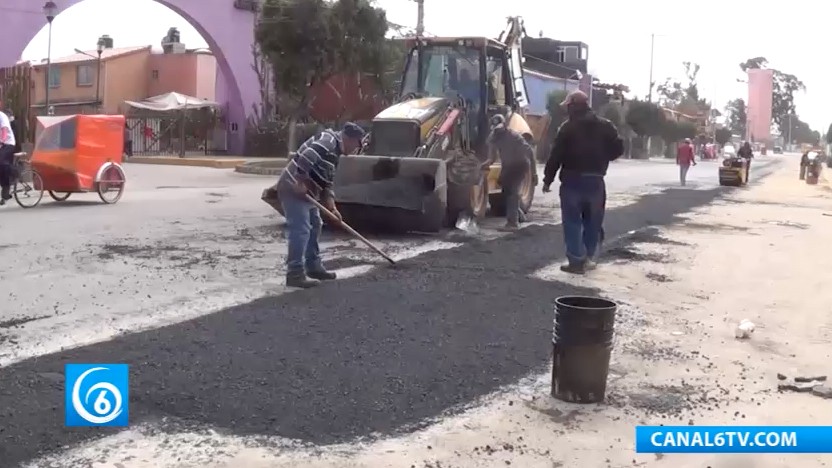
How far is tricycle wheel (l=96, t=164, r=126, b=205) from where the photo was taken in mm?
15039

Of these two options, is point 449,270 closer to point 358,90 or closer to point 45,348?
point 45,348

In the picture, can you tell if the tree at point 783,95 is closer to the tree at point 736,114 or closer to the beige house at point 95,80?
the tree at point 736,114

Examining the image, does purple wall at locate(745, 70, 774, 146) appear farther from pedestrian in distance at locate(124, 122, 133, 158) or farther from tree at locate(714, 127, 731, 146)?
pedestrian in distance at locate(124, 122, 133, 158)

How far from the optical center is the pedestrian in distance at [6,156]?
13945 mm

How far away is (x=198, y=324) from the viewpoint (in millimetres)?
6641

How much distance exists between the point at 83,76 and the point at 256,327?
4012 cm

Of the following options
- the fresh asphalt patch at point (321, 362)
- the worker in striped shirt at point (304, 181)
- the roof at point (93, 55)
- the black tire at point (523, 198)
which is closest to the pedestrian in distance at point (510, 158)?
the black tire at point (523, 198)

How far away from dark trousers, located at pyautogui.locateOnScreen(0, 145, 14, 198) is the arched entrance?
11.3 metres

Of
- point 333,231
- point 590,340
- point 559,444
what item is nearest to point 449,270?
point 333,231

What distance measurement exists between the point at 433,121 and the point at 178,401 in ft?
25.9

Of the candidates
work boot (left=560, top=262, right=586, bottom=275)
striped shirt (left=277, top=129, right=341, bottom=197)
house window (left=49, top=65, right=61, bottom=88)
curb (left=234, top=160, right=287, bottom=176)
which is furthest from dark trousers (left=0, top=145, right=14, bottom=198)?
house window (left=49, top=65, right=61, bottom=88)

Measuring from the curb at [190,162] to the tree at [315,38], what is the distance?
2.97 metres

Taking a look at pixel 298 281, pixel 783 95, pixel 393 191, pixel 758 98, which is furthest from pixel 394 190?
pixel 783 95

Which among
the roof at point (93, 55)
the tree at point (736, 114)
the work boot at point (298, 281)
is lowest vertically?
the work boot at point (298, 281)
